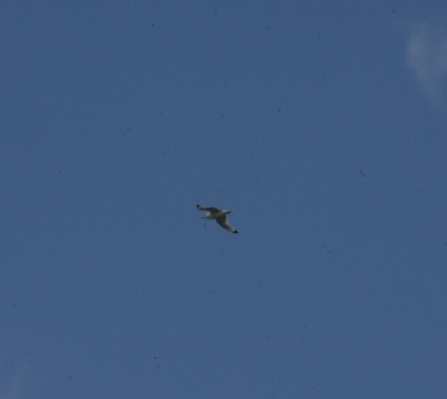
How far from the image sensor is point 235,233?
44562 millimetres

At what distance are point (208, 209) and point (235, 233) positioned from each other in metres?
2.04

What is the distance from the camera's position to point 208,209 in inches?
1774

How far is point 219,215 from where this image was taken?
45.4 meters

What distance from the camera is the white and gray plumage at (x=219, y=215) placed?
44.9 m

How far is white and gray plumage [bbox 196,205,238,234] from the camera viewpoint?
44.9m
